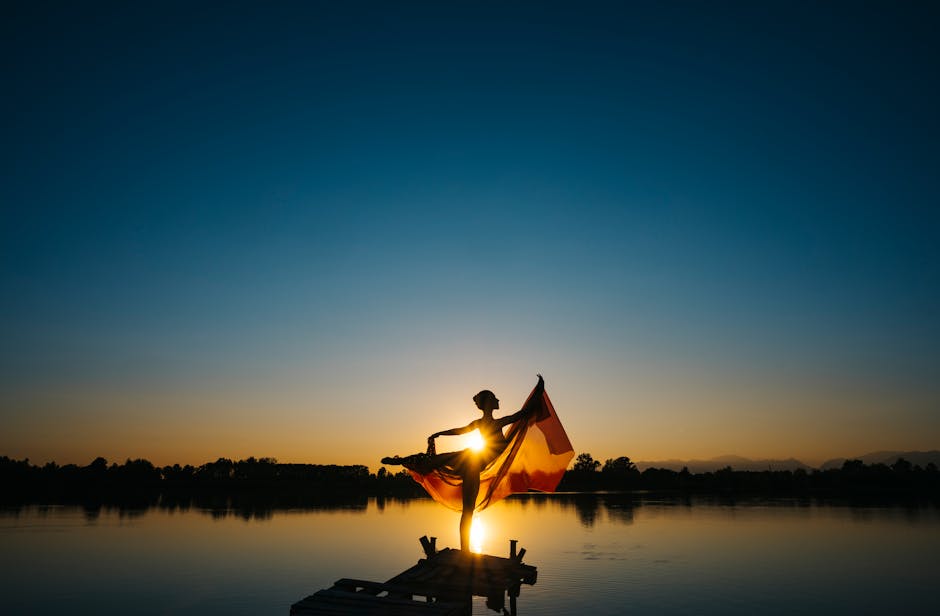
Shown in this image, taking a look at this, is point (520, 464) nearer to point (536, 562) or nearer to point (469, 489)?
point (469, 489)

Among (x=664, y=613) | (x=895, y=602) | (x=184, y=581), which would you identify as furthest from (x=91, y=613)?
(x=895, y=602)

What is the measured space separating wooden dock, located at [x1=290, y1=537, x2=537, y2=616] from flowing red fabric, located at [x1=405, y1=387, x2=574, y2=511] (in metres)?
1.03

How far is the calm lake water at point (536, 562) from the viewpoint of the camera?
90.8ft

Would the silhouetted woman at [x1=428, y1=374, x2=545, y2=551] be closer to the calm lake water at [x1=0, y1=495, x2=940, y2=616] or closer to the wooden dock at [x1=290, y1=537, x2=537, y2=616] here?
the wooden dock at [x1=290, y1=537, x2=537, y2=616]

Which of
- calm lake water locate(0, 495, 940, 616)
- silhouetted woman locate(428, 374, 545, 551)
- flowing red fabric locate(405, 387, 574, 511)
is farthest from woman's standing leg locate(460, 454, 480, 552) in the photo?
calm lake water locate(0, 495, 940, 616)

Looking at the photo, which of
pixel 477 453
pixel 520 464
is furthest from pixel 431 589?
pixel 520 464

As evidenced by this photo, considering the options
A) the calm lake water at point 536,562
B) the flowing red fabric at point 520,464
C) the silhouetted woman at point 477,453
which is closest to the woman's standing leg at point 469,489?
the silhouetted woman at point 477,453

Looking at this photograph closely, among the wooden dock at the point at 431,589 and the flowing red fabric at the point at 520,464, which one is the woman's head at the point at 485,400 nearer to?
the flowing red fabric at the point at 520,464

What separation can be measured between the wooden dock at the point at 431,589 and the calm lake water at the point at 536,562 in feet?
47.3

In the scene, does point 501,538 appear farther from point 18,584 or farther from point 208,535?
point 18,584

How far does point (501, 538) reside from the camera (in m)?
56.5

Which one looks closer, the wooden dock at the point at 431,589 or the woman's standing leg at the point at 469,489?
the wooden dock at the point at 431,589

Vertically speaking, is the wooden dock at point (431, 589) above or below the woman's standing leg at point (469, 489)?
below

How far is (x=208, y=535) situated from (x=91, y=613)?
29.3m
